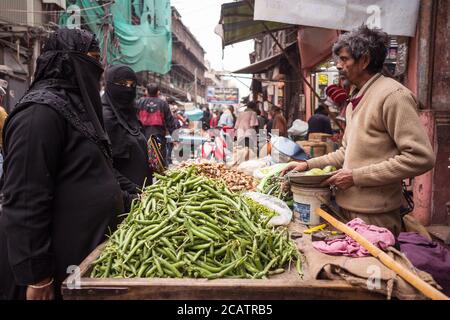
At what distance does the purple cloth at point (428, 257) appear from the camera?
2.30 metres

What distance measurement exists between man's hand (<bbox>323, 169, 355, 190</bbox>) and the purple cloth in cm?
48

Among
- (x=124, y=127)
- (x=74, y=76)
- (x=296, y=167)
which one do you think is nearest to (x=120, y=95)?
(x=124, y=127)

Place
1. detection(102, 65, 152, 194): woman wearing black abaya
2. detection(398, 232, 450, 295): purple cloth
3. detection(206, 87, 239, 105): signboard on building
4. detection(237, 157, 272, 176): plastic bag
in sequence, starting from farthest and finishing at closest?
1. detection(206, 87, 239, 105): signboard on building
2. detection(237, 157, 272, 176): plastic bag
3. detection(102, 65, 152, 194): woman wearing black abaya
4. detection(398, 232, 450, 295): purple cloth

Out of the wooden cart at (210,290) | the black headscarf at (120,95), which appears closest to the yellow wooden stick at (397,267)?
the wooden cart at (210,290)

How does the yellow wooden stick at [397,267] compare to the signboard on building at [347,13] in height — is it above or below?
below

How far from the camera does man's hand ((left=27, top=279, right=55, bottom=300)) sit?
193cm

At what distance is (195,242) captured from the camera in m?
2.03

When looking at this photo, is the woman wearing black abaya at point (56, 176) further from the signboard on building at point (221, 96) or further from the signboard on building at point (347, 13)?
the signboard on building at point (221, 96)

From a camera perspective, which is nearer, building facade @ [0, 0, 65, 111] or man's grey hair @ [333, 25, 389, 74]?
man's grey hair @ [333, 25, 389, 74]

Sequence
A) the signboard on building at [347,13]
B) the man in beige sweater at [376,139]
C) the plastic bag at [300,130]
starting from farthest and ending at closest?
the plastic bag at [300,130] → the signboard on building at [347,13] → the man in beige sweater at [376,139]

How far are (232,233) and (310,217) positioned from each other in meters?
0.87

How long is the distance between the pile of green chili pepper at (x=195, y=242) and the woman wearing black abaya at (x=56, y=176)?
218 mm

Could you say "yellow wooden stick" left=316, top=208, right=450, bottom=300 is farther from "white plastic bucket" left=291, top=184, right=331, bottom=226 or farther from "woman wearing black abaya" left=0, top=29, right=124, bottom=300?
"woman wearing black abaya" left=0, top=29, right=124, bottom=300

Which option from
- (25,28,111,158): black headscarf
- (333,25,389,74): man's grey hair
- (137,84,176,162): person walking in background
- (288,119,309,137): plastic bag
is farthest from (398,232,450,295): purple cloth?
(288,119,309,137): plastic bag
